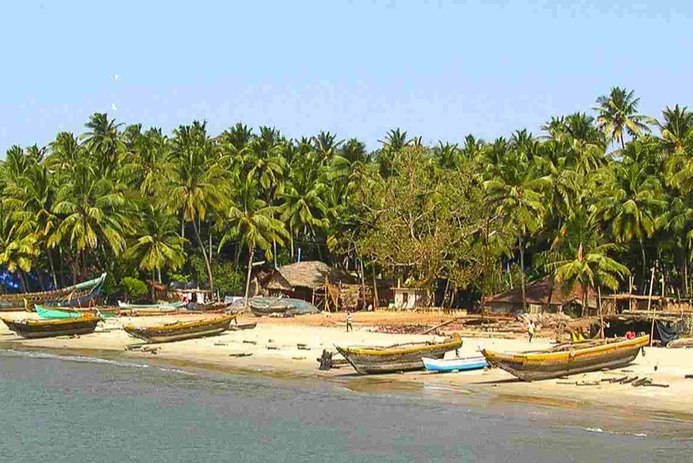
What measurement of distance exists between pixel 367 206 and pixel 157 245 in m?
14.0

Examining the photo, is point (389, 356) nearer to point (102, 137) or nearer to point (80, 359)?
point (80, 359)

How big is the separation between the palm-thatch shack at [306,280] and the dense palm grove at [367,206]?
1.39 m

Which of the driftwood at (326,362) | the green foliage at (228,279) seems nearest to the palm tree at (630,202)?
the driftwood at (326,362)

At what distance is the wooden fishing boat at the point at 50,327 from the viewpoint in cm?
4778

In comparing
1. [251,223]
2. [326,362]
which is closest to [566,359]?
[326,362]

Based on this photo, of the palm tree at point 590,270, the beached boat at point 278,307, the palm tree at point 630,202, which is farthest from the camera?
the beached boat at point 278,307

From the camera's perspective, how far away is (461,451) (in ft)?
74.1

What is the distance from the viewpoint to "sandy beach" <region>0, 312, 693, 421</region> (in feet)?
89.0

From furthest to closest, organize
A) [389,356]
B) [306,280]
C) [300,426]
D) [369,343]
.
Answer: [306,280], [369,343], [389,356], [300,426]

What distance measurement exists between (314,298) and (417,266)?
30.0 feet

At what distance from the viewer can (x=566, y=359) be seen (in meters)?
28.8

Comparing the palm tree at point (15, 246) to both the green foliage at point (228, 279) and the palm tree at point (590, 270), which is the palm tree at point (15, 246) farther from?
the palm tree at point (590, 270)

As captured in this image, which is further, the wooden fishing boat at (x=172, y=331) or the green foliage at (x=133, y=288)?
the green foliage at (x=133, y=288)

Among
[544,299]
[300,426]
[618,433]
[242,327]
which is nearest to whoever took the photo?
[618,433]
